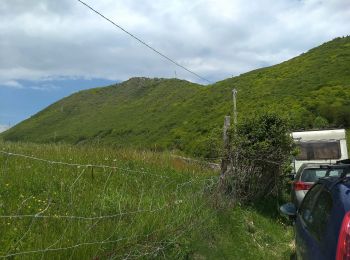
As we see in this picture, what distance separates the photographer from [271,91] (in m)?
68.4

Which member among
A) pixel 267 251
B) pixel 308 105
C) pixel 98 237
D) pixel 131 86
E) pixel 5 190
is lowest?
pixel 267 251

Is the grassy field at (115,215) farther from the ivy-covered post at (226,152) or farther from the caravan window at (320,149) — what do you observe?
the caravan window at (320,149)

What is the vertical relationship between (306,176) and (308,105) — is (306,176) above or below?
below

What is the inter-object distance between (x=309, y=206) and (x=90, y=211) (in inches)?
98.6

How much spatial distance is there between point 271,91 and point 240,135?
186ft

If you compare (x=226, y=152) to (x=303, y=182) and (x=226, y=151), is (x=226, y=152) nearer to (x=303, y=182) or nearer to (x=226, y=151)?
(x=226, y=151)

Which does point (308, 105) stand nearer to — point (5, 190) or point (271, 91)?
point (271, 91)

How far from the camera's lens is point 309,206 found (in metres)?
5.93

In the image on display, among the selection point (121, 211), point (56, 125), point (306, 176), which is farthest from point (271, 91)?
point (56, 125)

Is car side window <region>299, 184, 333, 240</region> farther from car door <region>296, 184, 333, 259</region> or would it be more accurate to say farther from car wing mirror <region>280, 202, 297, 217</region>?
car wing mirror <region>280, 202, 297, 217</region>

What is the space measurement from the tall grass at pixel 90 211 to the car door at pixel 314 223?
1.77m

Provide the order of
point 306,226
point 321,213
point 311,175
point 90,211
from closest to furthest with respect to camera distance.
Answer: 1. point 321,213
2. point 306,226
3. point 90,211
4. point 311,175

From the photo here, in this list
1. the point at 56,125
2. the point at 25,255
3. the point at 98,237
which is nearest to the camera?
the point at 25,255

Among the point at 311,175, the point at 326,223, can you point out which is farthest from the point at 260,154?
the point at 326,223
